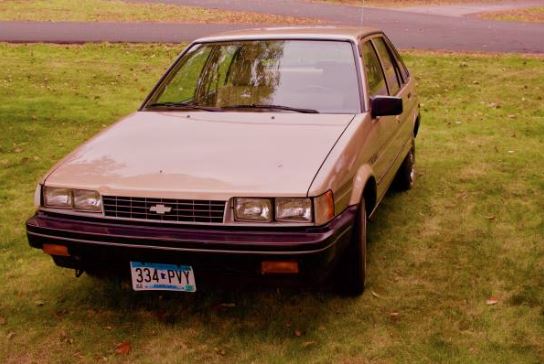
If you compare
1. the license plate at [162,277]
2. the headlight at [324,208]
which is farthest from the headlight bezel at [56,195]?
the headlight at [324,208]

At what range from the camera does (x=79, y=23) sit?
18.3 meters

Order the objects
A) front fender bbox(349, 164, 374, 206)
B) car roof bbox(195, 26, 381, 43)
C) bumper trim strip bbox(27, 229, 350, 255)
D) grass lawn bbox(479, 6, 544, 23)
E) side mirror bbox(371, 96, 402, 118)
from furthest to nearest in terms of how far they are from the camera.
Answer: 1. grass lawn bbox(479, 6, 544, 23)
2. car roof bbox(195, 26, 381, 43)
3. side mirror bbox(371, 96, 402, 118)
4. front fender bbox(349, 164, 374, 206)
5. bumper trim strip bbox(27, 229, 350, 255)

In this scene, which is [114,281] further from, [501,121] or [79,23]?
[79,23]

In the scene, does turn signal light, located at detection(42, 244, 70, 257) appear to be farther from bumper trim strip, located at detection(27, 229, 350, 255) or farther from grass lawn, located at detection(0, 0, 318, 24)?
grass lawn, located at detection(0, 0, 318, 24)

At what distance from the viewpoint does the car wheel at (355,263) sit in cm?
404

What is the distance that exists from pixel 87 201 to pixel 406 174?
11.5 ft

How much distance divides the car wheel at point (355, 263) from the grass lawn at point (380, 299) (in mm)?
89

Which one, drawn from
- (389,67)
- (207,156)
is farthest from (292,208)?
(389,67)

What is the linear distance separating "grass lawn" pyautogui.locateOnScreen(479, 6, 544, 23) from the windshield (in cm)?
1566

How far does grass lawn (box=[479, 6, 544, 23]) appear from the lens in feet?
62.2

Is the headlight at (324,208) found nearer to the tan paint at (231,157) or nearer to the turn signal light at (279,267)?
the tan paint at (231,157)

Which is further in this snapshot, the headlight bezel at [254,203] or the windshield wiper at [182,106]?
the windshield wiper at [182,106]

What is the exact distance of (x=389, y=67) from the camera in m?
5.77

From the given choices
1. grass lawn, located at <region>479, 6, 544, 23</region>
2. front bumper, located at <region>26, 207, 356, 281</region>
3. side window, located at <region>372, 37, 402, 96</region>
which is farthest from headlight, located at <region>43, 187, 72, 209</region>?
grass lawn, located at <region>479, 6, 544, 23</region>
